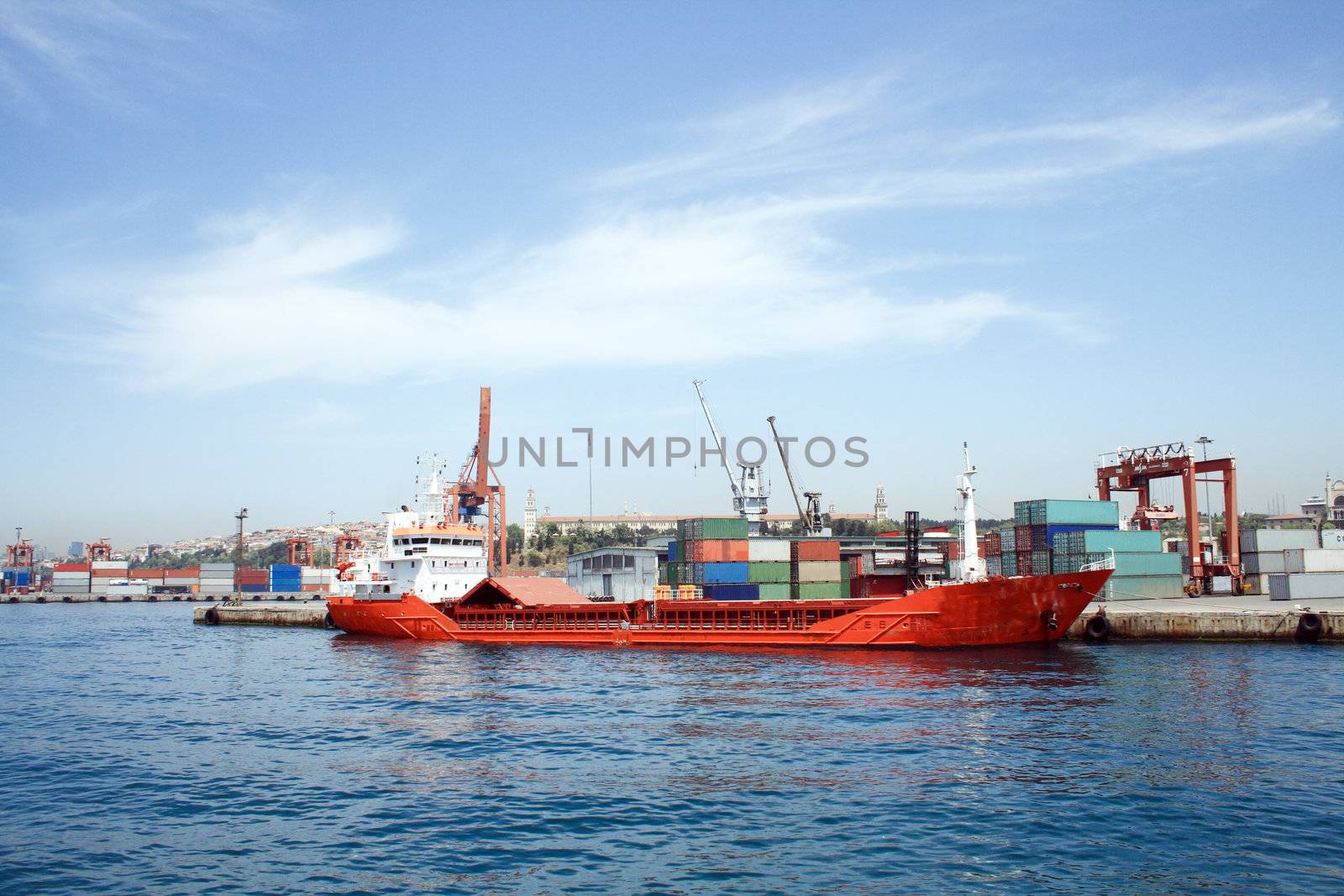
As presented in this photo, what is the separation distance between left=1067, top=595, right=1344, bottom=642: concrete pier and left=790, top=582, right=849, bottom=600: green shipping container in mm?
18132

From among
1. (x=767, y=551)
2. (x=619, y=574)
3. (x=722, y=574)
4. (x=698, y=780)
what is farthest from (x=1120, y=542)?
(x=698, y=780)

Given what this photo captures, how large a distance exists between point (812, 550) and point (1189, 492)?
106 ft

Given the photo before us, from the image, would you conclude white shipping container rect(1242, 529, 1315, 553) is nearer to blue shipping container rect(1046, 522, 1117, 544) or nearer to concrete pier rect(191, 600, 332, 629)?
blue shipping container rect(1046, 522, 1117, 544)

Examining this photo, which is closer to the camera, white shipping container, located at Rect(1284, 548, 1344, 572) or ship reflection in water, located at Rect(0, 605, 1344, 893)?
ship reflection in water, located at Rect(0, 605, 1344, 893)

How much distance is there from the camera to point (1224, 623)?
5175 cm

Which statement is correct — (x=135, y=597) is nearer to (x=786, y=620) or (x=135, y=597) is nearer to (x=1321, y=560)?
(x=786, y=620)

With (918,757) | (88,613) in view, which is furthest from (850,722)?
(88,613)

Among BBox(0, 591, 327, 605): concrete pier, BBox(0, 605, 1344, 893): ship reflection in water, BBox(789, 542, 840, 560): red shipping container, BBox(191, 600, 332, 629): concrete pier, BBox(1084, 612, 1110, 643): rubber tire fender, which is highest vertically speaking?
BBox(789, 542, 840, 560): red shipping container

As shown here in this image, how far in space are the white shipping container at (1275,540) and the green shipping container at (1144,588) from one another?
8227 millimetres

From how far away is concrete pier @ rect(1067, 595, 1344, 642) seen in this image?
4991 centimetres

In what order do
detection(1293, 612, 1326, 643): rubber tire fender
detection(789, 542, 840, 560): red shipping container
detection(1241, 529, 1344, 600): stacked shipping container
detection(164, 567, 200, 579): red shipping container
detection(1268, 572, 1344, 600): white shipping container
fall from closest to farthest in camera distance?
detection(1293, 612, 1326, 643): rubber tire fender
detection(1268, 572, 1344, 600): white shipping container
detection(1241, 529, 1344, 600): stacked shipping container
detection(789, 542, 840, 560): red shipping container
detection(164, 567, 200, 579): red shipping container

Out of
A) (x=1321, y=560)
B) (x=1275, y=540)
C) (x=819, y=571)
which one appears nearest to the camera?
(x=1321, y=560)

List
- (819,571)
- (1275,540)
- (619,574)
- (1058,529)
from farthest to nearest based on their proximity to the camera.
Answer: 1. (619,574)
2. (1275,540)
3. (1058,529)
4. (819,571)

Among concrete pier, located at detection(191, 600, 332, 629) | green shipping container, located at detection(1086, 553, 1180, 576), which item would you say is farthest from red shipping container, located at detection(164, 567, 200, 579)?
green shipping container, located at detection(1086, 553, 1180, 576)
